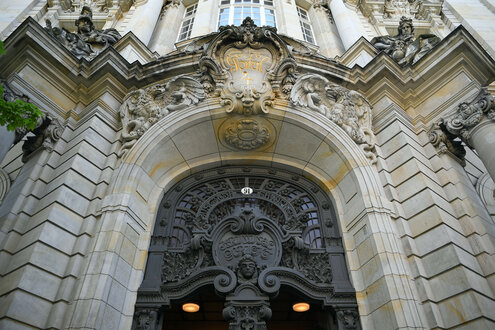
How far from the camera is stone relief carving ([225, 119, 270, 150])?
31.3 feet

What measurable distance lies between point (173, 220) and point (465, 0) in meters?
17.5

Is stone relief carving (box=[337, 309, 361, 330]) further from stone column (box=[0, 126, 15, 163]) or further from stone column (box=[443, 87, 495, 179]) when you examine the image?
stone column (box=[0, 126, 15, 163])

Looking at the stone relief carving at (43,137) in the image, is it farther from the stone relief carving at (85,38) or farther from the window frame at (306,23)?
the window frame at (306,23)

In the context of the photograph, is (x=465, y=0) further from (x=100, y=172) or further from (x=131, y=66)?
(x=100, y=172)

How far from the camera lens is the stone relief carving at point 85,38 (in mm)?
10147

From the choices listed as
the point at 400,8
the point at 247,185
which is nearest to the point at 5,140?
the point at 247,185

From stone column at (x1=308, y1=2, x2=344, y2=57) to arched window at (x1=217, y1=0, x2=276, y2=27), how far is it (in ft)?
6.60

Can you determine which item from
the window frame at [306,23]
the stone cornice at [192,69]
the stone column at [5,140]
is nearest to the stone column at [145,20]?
the stone cornice at [192,69]

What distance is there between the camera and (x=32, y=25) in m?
8.55

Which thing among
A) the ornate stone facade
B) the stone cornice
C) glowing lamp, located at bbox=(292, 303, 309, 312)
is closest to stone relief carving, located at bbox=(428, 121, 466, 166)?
the ornate stone facade

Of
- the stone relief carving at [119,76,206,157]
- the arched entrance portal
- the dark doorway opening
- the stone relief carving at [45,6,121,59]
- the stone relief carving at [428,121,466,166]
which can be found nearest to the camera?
the arched entrance portal

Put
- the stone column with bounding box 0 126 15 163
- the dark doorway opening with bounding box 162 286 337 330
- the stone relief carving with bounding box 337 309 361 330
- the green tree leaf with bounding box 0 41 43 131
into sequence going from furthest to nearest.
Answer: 1. the dark doorway opening with bounding box 162 286 337 330
2. the stone relief carving with bounding box 337 309 361 330
3. the stone column with bounding box 0 126 15 163
4. the green tree leaf with bounding box 0 41 43 131

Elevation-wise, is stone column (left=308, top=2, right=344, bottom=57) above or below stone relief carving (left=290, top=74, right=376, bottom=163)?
above

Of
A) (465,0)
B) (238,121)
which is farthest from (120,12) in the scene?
(465,0)
